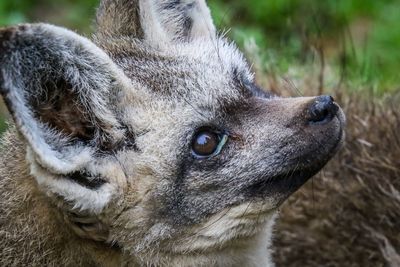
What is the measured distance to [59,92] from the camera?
4.77 m

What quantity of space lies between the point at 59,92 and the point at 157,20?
1.01 metres

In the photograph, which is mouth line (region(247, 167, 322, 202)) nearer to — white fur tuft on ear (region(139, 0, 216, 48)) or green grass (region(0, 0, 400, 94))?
white fur tuft on ear (region(139, 0, 216, 48))

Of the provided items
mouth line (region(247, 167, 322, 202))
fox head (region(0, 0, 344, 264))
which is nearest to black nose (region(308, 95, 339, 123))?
fox head (region(0, 0, 344, 264))

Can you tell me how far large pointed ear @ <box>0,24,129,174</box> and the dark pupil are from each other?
0.40 meters

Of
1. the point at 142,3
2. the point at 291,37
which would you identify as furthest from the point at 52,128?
the point at 291,37

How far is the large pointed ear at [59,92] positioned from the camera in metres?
4.38

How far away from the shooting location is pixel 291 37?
844 centimetres

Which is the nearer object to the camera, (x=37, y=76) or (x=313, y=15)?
(x=37, y=76)

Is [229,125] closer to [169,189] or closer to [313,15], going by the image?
[169,189]

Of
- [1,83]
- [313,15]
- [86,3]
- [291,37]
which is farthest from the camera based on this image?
[86,3]

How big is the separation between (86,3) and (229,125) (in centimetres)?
592

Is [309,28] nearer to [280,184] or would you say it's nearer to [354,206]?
[354,206]

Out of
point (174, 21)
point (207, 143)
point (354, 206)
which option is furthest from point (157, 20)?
point (354, 206)

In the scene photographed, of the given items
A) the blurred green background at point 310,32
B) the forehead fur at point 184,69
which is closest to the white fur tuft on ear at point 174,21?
the forehead fur at point 184,69
